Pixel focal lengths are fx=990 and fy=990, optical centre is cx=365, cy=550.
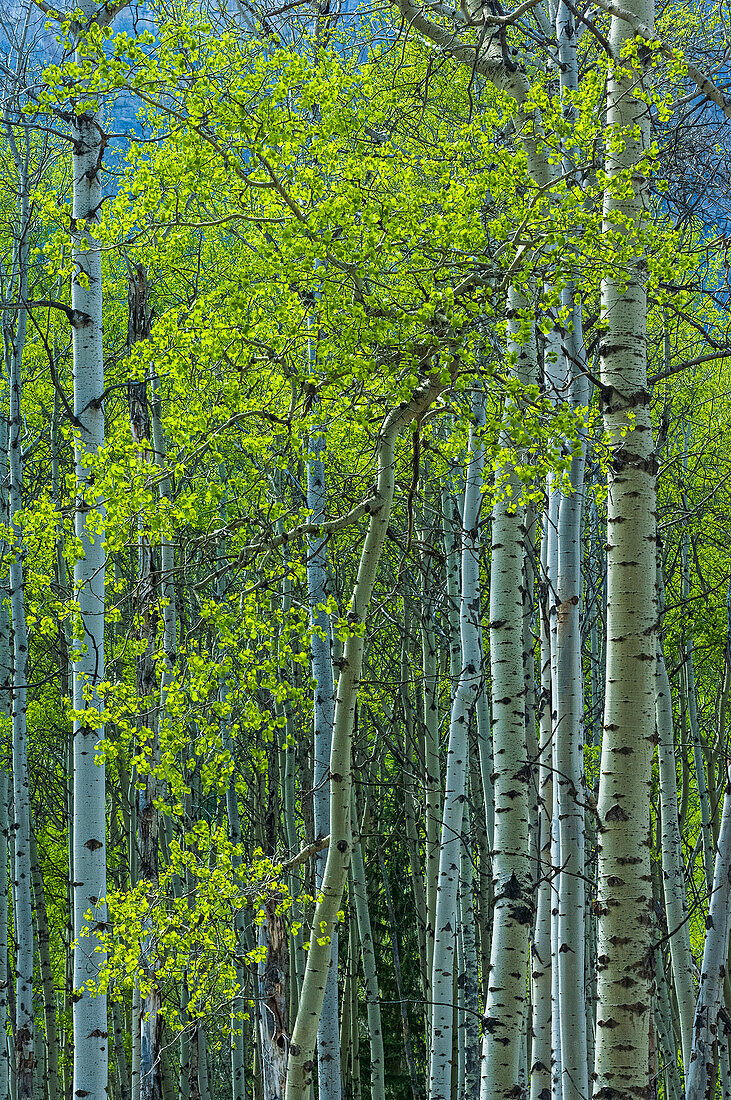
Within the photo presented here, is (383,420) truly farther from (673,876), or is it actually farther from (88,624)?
(673,876)

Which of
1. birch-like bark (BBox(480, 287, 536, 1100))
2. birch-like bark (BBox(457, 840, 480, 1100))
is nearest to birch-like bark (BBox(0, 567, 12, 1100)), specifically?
birch-like bark (BBox(457, 840, 480, 1100))

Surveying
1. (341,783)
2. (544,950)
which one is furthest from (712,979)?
(341,783)

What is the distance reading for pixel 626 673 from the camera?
3.38 m

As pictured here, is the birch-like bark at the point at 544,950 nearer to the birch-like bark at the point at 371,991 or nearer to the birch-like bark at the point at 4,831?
the birch-like bark at the point at 4,831

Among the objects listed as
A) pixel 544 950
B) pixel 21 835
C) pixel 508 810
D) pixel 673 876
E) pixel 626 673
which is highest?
pixel 626 673

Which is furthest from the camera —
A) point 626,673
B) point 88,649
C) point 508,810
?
point 88,649

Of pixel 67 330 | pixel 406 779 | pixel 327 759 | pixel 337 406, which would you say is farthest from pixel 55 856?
pixel 337 406

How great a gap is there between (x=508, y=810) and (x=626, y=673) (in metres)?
A: 1.18

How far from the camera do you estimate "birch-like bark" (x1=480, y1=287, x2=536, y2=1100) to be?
412 centimetres

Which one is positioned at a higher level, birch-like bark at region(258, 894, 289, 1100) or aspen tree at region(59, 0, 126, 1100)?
aspen tree at region(59, 0, 126, 1100)

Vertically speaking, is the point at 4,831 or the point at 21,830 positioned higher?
the point at 21,830

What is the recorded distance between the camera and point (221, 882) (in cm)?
468

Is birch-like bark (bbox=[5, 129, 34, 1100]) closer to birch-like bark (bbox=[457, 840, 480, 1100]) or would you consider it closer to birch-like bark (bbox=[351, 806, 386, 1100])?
birch-like bark (bbox=[351, 806, 386, 1100])

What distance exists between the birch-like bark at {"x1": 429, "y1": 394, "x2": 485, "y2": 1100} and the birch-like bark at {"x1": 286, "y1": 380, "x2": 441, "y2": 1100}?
77.3 inches
